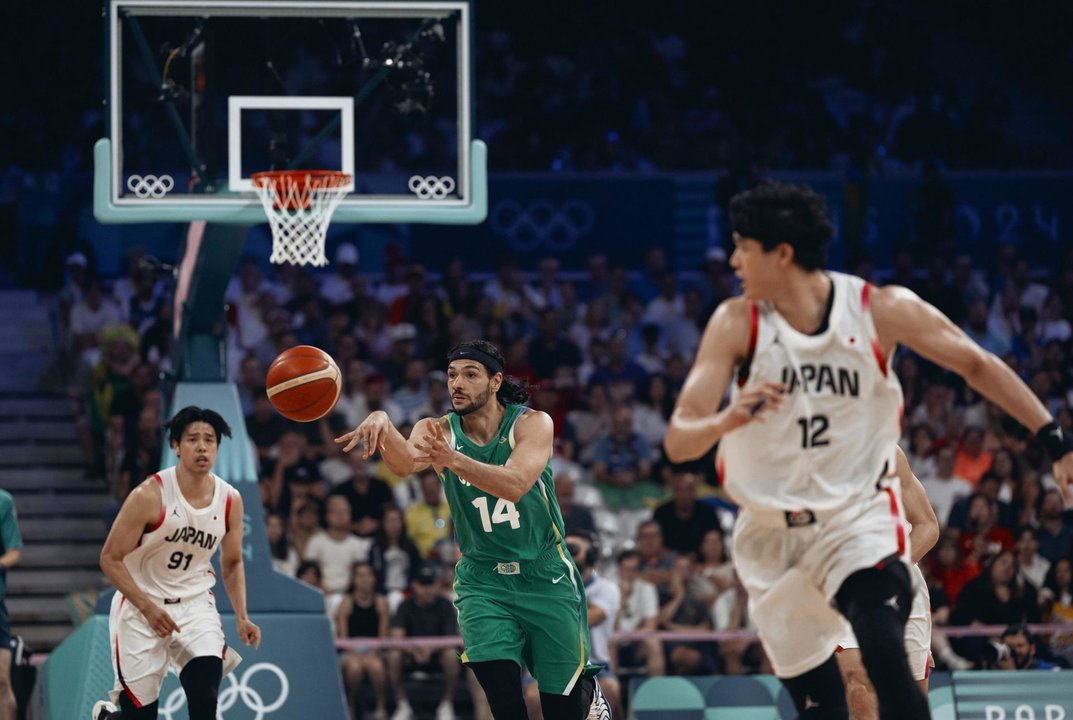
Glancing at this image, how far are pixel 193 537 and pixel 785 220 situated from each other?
4042 mm

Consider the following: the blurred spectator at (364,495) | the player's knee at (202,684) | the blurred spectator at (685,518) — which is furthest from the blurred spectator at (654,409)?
the player's knee at (202,684)

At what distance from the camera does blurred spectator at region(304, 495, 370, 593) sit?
39.2 ft

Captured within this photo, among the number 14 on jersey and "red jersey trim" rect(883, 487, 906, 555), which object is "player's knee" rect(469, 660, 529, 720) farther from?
"red jersey trim" rect(883, 487, 906, 555)

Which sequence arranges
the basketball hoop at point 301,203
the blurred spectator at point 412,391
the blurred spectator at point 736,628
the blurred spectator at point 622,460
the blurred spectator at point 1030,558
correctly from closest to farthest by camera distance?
the basketball hoop at point 301,203 → the blurred spectator at point 736,628 → the blurred spectator at point 1030,558 → the blurred spectator at point 622,460 → the blurred spectator at point 412,391

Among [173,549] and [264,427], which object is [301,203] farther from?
[264,427]

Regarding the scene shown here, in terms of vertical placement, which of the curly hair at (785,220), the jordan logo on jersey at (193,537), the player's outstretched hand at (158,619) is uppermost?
the curly hair at (785,220)

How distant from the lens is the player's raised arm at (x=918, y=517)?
7086 mm

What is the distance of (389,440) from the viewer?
6902 millimetres

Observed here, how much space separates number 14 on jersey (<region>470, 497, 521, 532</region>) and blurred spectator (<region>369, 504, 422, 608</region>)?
4812 mm

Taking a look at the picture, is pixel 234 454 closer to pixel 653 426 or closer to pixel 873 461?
pixel 653 426

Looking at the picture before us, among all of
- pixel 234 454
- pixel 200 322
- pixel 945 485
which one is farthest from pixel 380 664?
pixel 945 485

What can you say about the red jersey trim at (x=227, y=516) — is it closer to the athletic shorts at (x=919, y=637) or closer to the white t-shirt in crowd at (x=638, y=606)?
the athletic shorts at (x=919, y=637)

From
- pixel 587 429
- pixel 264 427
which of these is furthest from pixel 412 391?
pixel 587 429

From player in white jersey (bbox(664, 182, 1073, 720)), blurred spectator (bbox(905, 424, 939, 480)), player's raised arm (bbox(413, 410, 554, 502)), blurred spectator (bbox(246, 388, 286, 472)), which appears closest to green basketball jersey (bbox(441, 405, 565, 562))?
player's raised arm (bbox(413, 410, 554, 502))
